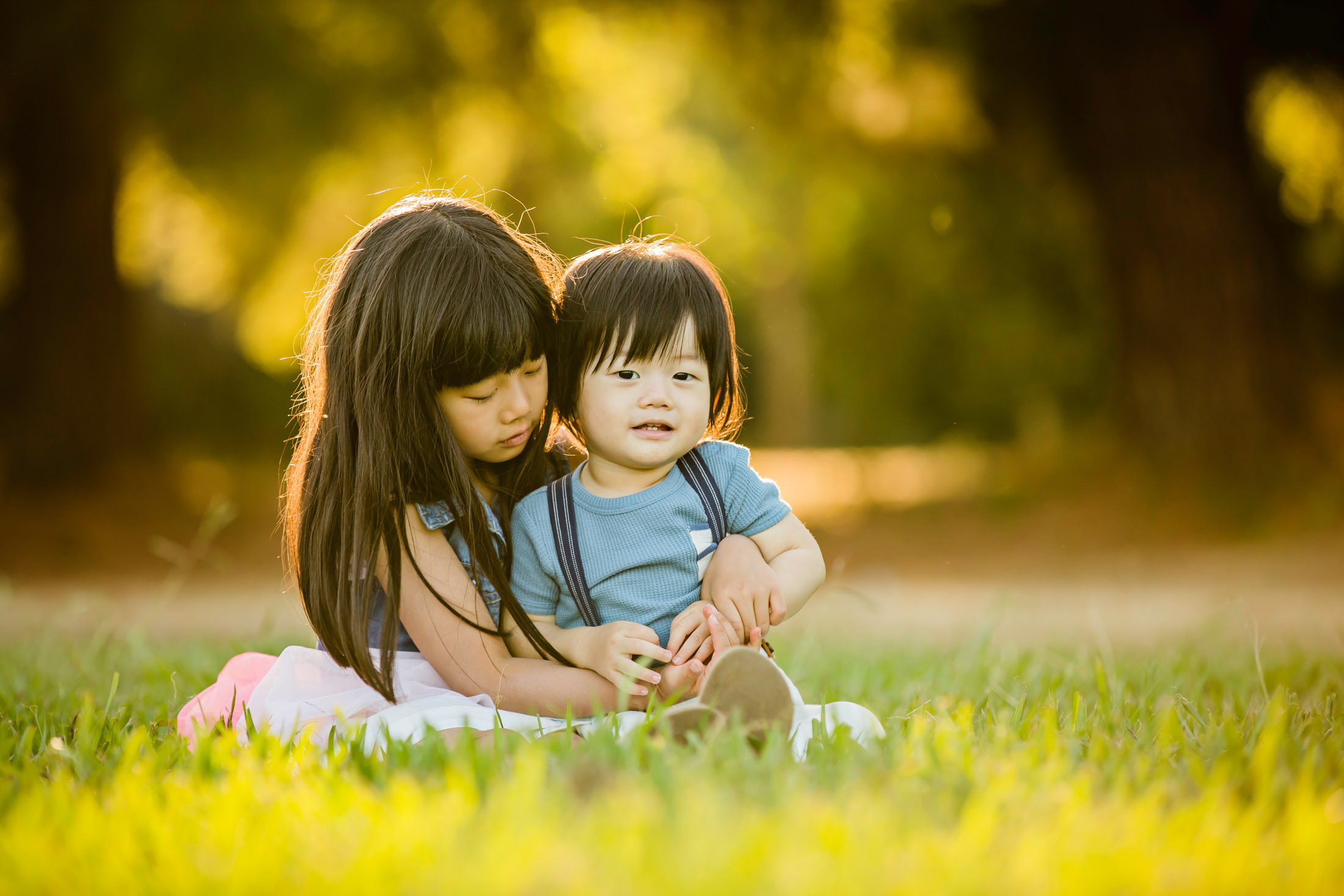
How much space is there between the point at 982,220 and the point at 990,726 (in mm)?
9800

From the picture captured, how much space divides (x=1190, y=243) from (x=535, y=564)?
683 cm

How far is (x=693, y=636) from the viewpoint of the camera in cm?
203

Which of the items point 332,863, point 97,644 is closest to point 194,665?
point 97,644

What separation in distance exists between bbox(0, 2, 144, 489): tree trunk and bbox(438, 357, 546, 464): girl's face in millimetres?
7407

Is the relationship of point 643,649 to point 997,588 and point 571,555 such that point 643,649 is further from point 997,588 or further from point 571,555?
point 997,588

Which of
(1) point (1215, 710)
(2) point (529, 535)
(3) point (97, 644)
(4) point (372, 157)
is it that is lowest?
(1) point (1215, 710)

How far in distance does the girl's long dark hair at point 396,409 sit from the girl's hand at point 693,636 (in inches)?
10.7

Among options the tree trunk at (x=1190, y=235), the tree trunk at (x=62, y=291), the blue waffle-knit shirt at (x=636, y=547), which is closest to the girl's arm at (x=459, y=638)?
the blue waffle-knit shirt at (x=636, y=547)

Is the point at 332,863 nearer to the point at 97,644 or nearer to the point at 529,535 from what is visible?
the point at 529,535

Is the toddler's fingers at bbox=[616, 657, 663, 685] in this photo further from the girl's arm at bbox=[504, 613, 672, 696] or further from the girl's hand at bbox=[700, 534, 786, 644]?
the girl's hand at bbox=[700, 534, 786, 644]

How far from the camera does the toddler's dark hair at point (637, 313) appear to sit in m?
2.10

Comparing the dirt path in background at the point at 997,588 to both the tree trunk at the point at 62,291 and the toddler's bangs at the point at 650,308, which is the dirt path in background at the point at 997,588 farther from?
the tree trunk at the point at 62,291

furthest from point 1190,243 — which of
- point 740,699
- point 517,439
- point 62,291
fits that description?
point 62,291

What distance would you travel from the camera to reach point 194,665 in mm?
3117
